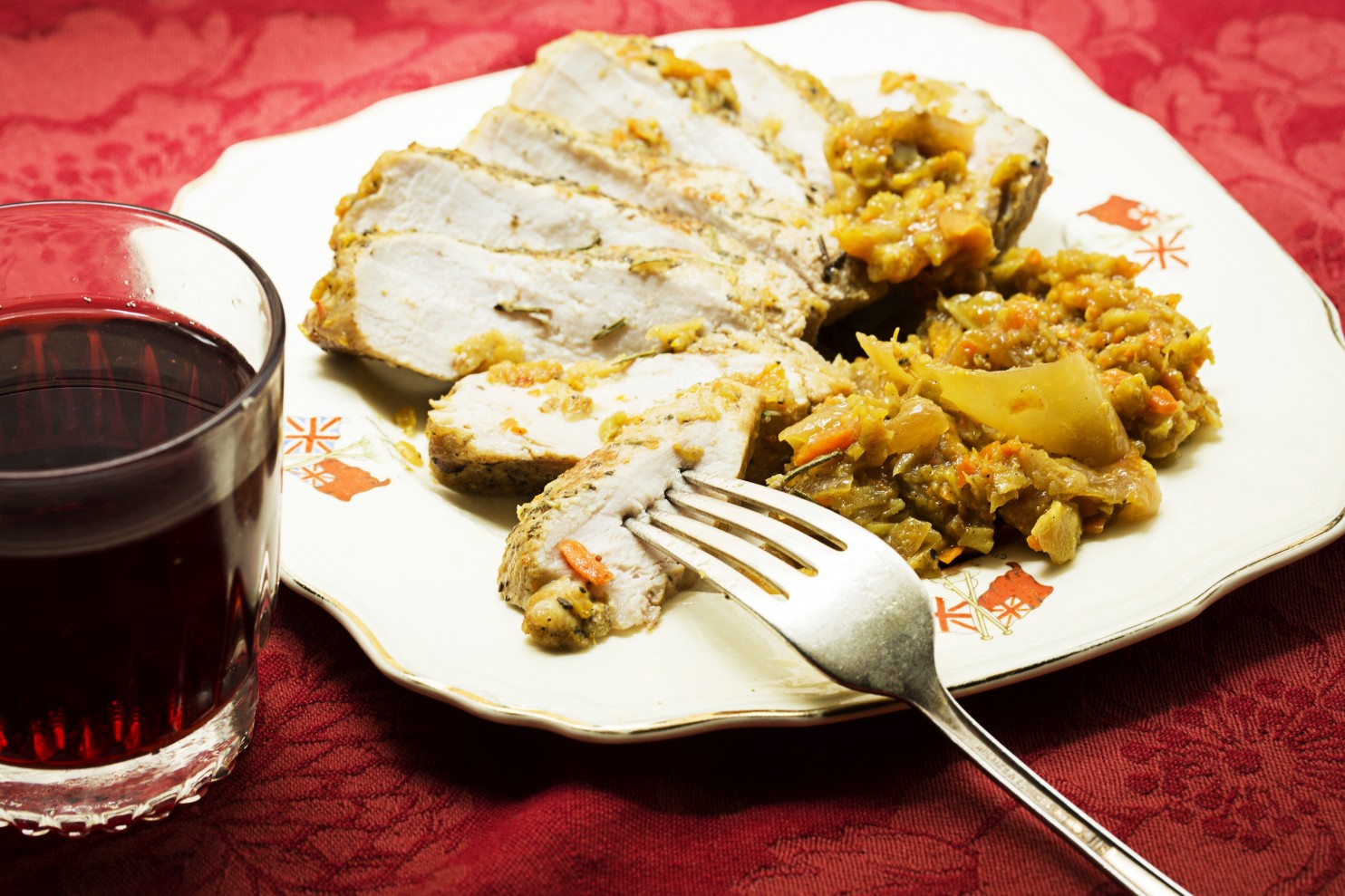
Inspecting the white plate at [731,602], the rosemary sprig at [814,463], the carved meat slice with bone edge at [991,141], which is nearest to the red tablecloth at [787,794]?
the white plate at [731,602]

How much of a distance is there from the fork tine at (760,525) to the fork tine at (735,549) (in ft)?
0.11

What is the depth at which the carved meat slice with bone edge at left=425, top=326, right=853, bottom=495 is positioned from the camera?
11.7 feet

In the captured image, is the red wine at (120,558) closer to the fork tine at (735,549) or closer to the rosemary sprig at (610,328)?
the fork tine at (735,549)

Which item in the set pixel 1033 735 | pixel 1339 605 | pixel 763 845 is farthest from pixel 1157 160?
pixel 763 845

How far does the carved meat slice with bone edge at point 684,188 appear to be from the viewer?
4.15 metres

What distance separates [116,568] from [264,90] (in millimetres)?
3994

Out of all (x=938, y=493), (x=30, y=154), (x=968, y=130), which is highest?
(x=968, y=130)

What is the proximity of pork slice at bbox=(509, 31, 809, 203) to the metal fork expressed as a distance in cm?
192

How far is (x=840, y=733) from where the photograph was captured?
3.06 metres

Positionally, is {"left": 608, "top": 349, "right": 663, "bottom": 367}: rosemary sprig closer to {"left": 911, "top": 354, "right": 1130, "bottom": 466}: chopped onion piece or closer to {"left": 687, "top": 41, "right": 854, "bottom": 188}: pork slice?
{"left": 911, "top": 354, "right": 1130, "bottom": 466}: chopped onion piece

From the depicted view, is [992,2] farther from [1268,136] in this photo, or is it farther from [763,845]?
[763,845]

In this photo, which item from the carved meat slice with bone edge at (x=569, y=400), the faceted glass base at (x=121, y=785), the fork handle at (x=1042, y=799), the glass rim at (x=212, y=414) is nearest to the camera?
the glass rim at (x=212, y=414)

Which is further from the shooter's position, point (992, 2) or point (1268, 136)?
point (992, 2)

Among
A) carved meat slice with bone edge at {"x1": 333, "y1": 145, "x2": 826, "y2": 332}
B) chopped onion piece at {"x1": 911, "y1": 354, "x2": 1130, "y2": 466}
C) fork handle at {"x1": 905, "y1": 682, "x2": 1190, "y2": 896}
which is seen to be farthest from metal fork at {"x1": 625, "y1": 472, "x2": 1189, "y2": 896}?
carved meat slice with bone edge at {"x1": 333, "y1": 145, "x2": 826, "y2": 332}
